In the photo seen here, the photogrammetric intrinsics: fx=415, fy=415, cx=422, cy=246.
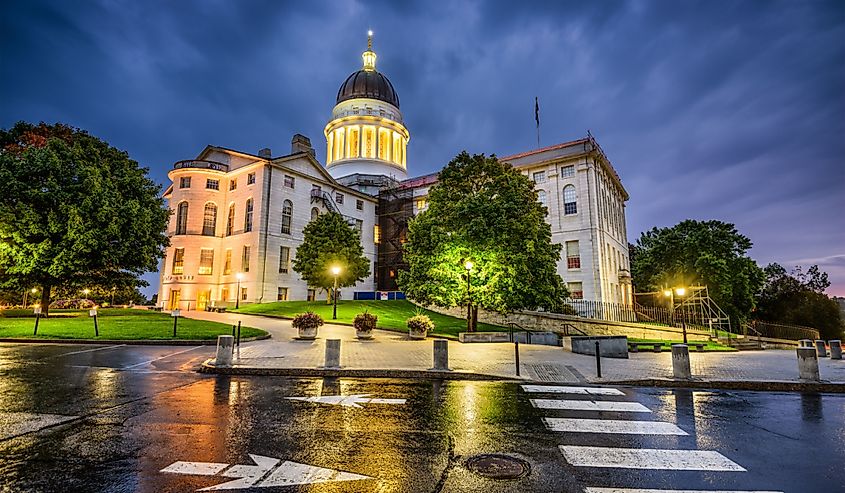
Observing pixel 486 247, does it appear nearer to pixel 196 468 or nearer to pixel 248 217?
pixel 196 468

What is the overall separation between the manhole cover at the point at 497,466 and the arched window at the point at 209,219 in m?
48.3

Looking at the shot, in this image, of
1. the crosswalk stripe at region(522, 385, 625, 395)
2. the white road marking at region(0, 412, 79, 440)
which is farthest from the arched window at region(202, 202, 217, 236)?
A: the crosswalk stripe at region(522, 385, 625, 395)

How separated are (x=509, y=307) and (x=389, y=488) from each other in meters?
20.4

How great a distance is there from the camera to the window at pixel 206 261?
45438 mm

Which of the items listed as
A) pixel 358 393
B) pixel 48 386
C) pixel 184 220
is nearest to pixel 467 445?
pixel 358 393

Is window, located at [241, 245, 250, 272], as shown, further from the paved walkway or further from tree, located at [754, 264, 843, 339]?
tree, located at [754, 264, 843, 339]

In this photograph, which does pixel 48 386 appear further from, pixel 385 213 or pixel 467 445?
pixel 385 213

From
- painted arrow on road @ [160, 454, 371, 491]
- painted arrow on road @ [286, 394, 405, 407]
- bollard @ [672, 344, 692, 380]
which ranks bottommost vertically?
painted arrow on road @ [286, 394, 405, 407]

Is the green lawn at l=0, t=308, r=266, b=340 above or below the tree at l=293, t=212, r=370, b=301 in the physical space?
below

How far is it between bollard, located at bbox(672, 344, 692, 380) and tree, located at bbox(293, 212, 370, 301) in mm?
30076

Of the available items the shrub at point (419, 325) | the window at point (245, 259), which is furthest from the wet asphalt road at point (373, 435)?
the window at point (245, 259)

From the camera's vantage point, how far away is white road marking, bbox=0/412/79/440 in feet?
18.6

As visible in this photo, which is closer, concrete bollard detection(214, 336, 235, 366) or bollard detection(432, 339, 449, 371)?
bollard detection(432, 339, 449, 371)

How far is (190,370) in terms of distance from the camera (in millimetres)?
11398
